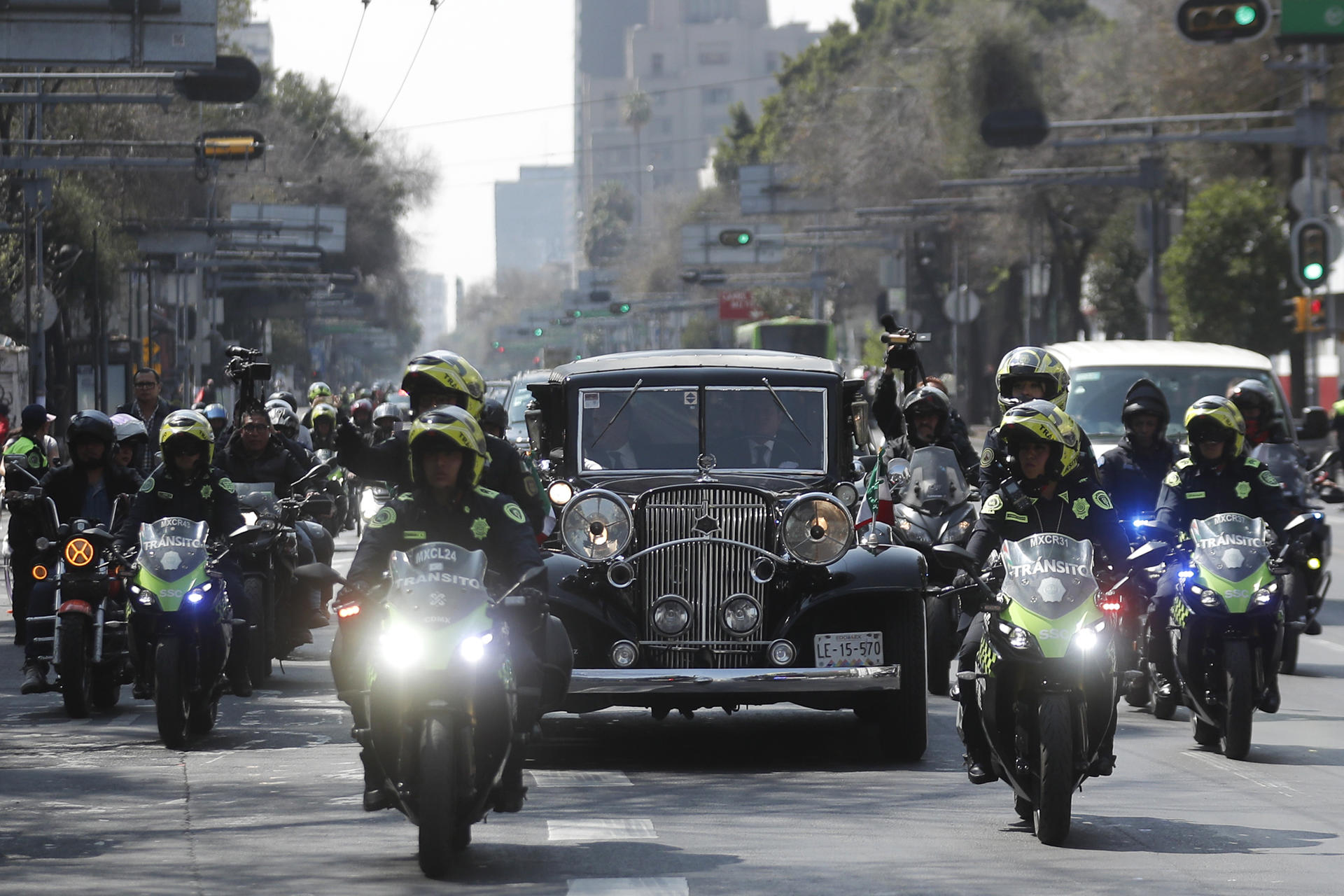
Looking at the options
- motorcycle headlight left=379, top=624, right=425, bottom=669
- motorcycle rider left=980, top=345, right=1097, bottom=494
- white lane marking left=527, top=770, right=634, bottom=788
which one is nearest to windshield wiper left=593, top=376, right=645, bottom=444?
motorcycle rider left=980, top=345, right=1097, bottom=494

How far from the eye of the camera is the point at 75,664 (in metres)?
12.4

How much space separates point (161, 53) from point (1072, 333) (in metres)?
41.7

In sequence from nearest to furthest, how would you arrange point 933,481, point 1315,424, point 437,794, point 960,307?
point 437,794
point 933,481
point 1315,424
point 960,307

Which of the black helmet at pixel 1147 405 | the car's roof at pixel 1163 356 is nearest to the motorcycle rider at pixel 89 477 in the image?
the black helmet at pixel 1147 405

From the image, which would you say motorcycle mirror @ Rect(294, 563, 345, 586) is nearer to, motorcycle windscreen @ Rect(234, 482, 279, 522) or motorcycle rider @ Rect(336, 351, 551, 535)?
motorcycle rider @ Rect(336, 351, 551, 535)

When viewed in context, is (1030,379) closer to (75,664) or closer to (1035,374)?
(1035,374)

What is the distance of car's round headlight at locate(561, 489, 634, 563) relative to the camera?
10578 millimetres

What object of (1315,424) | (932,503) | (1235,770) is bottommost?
(1235,770)

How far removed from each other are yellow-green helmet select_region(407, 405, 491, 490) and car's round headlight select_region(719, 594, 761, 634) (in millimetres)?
2662

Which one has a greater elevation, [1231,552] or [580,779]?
[1231,552]

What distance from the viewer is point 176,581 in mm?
11398

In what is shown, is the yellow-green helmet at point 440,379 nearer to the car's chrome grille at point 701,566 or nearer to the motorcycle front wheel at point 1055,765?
the car's chrome grille at point 701,566

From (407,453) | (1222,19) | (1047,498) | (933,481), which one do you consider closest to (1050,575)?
(1047,498)

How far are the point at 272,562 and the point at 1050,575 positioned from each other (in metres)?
6.41
